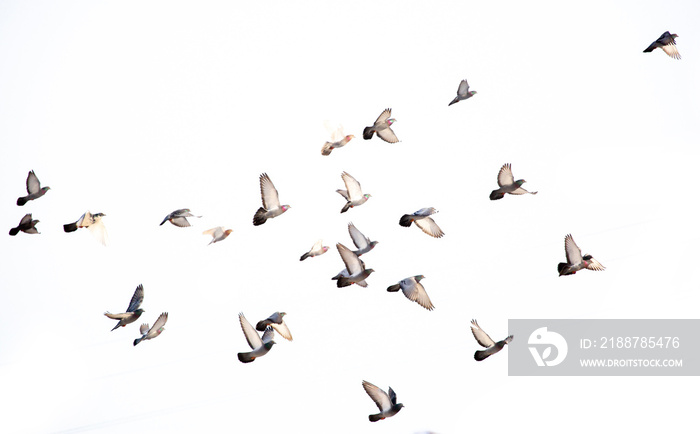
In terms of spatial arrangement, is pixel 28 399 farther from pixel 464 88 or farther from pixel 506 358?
pixel 464 88

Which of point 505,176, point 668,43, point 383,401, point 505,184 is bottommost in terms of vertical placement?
point 383,401

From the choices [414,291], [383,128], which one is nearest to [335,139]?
[383,128]

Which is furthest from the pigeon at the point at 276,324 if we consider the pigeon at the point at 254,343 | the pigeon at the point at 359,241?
the pigeon at the point at 359,241

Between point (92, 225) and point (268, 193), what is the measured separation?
16.6ft

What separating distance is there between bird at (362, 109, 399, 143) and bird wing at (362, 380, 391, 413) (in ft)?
23.0

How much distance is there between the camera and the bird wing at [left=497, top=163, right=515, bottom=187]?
29.6m

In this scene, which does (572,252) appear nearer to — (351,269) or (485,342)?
(485,342)

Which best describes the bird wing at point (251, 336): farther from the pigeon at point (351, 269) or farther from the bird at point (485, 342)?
the bird at point (485, 342)

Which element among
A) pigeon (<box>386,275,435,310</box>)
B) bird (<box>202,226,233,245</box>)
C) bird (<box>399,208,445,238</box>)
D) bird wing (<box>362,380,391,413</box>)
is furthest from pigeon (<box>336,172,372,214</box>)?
bird wing (<box>362,380,391,413</box>)

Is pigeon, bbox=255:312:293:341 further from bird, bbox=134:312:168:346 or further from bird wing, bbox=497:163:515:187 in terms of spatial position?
bird wing, bbox=497:163:515:187

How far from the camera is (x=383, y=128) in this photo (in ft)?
105

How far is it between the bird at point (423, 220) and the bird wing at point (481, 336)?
2571mm

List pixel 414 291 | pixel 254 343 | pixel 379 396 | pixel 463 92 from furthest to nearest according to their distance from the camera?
pixel 463 92 < pixel 414 291 < pixel 379 396 < pixel 254 343

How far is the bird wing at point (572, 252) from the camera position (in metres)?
29.0
